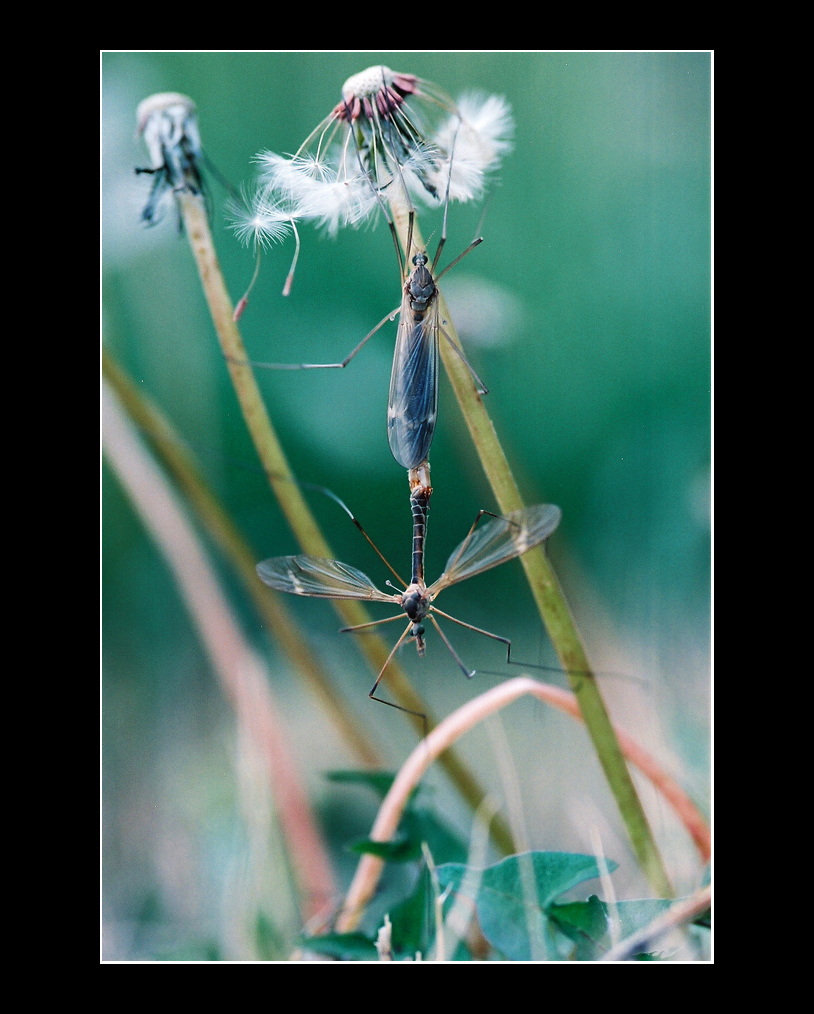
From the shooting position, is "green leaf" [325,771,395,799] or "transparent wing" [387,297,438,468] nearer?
"transparent wing" [387,297,438,468]

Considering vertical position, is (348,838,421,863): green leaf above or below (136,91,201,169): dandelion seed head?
below

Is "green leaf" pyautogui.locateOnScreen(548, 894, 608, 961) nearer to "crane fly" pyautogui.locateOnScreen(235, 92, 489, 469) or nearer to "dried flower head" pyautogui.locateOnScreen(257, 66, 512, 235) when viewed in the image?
"crane fly" pyautogui.locateOnScreen(235, 92, 489, 469)

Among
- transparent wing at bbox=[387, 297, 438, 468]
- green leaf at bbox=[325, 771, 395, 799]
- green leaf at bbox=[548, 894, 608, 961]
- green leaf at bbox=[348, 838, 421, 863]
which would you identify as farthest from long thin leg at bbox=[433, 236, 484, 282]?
green leaf at bbox=[548, 894, 608, 961]

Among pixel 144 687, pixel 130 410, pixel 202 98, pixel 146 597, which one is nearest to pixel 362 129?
pixel 202 98

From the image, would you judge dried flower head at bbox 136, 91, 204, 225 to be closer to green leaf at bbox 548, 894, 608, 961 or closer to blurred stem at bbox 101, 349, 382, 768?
blurred stem at bbox 101, 349, 382, 768

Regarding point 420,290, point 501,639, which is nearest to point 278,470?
point 420,290

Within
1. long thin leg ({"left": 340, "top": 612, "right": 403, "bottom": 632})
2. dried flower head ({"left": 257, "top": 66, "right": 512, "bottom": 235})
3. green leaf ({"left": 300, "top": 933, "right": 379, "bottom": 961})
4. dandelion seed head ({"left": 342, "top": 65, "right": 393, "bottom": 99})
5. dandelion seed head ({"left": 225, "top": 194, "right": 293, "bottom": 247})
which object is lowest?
green leaf ({"left": 300, "top": 933, "right": 379, "bottom": 961})
